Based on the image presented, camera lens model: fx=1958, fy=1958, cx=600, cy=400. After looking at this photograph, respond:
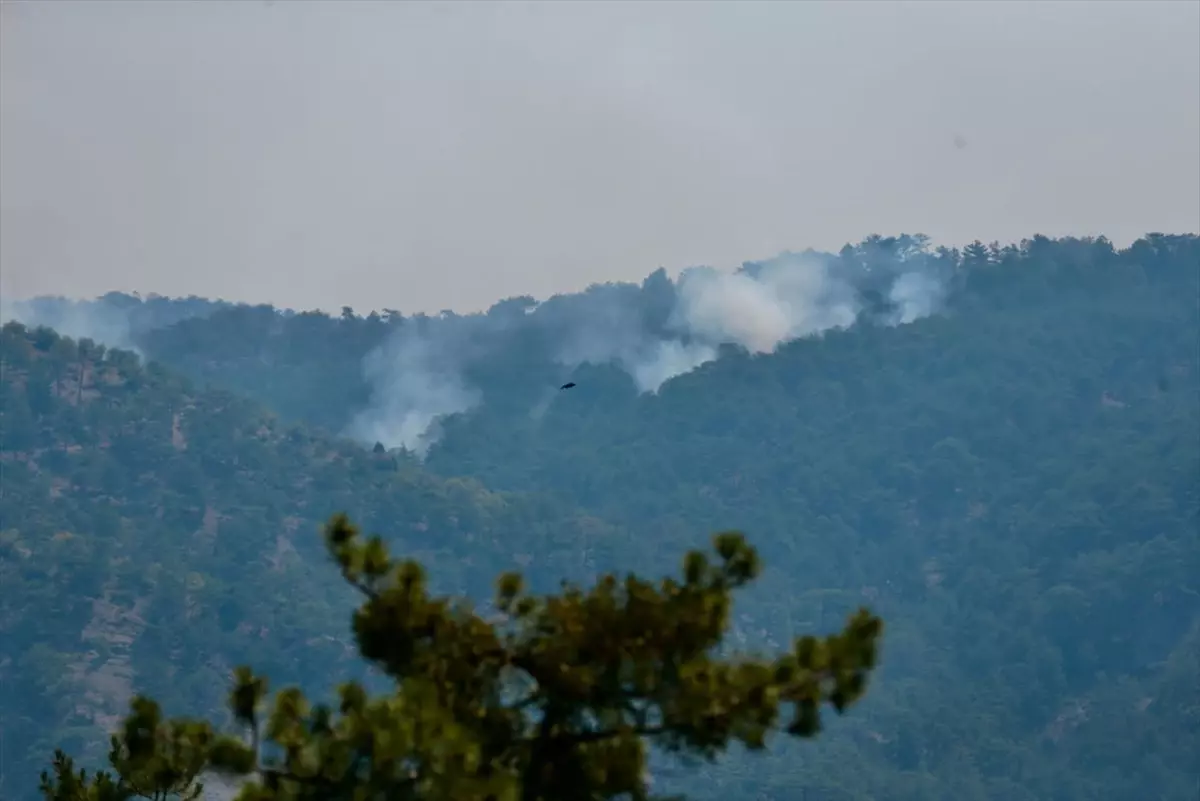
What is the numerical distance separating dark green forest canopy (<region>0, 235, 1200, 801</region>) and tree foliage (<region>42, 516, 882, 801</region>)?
4333 inches

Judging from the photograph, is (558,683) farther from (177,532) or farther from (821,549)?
(821,549)

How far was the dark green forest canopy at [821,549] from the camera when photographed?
13362 centimetres

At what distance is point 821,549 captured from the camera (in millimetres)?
183875

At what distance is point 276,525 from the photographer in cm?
17038

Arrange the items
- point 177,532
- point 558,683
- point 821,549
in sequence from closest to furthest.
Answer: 1. point 558,683
2. point 177,532
3. point 821,549

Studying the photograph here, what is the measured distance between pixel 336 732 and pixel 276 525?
159270mm

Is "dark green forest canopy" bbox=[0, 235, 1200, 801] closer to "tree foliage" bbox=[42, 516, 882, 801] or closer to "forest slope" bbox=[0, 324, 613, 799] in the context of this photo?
"forest slope" bbox=[0, 324, 613, 799]

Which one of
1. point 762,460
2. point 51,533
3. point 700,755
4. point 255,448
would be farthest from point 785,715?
point 762,460

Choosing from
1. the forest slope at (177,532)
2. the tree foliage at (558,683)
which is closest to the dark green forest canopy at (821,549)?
the forest slope at (177,532)

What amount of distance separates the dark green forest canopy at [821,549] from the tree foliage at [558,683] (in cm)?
11007

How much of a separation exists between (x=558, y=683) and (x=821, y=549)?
172 m

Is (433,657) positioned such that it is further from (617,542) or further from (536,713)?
(617,542)

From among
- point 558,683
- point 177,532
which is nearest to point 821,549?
point 177,532

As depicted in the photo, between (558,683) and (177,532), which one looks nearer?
(558,683)
